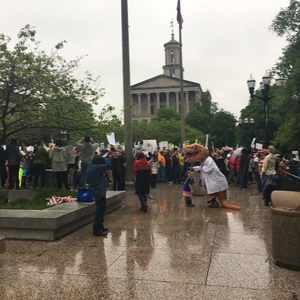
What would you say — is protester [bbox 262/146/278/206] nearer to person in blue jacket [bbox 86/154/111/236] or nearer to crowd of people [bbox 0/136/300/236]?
crowd of people [bbox 0/136/300/236]

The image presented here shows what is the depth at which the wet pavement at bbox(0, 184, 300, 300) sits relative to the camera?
4426mm

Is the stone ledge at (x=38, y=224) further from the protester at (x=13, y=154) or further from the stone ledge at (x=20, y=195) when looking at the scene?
the protester at (x=13, y=154)

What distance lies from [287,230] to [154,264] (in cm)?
191

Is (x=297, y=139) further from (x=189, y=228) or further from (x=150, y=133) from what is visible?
(x=150, y=133)

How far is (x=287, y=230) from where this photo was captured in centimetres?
504

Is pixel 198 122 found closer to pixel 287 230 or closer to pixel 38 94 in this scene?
pixel 38 94

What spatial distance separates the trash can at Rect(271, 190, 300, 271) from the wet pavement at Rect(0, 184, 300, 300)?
0.15 metres

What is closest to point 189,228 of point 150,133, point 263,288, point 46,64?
point 263,288

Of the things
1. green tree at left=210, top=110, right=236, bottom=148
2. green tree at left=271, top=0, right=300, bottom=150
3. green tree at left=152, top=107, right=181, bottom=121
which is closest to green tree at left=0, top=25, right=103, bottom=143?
green tree at left=271, top=0, right=300, bottom=150

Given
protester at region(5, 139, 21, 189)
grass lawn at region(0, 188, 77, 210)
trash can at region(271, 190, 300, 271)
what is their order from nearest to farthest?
trash can at region(271, 190, 300, 271) → grass lawn at region(0, 188, 77, 210) → protester at region(5, 139, 21, 189)

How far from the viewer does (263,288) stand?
14.7 feet

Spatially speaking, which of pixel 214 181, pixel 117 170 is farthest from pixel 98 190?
pixel 117 170

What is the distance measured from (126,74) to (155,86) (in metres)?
103

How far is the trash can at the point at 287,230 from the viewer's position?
4.99 meters
